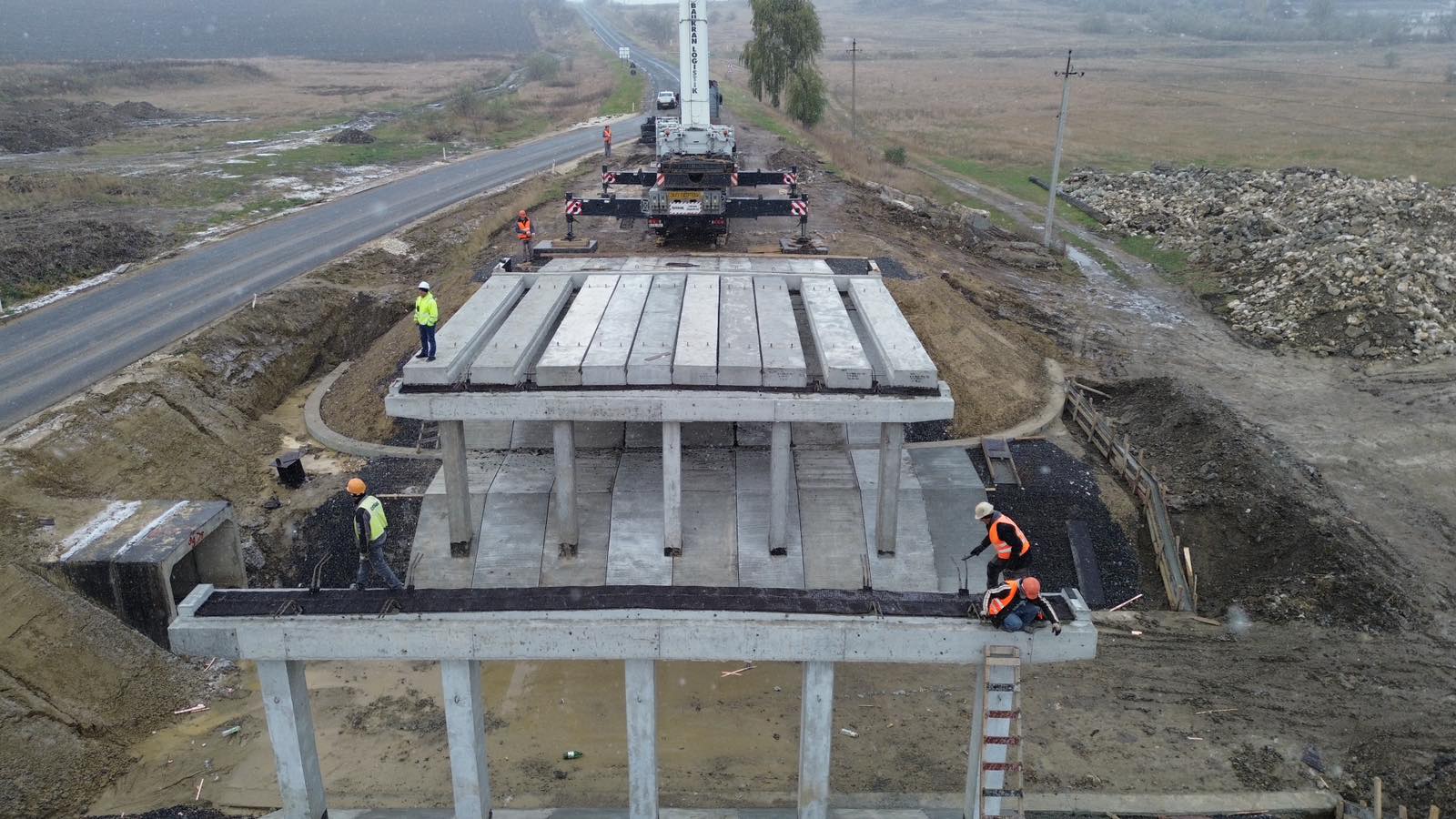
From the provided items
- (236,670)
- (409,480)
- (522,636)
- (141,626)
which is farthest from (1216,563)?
(141,626)

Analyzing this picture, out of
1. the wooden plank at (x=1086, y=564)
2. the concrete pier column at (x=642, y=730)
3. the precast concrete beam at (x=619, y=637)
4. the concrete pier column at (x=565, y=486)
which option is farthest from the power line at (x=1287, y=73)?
the concrete pier column at (x=642, y=730)

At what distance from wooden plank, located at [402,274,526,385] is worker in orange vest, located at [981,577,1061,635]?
7438 millimetres

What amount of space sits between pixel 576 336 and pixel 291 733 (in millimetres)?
6389

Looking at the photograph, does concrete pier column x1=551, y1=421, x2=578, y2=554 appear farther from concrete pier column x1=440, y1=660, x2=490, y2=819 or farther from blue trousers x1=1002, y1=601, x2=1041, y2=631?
blue trousers x1=1002, y1=601, x2=1041, y2=631

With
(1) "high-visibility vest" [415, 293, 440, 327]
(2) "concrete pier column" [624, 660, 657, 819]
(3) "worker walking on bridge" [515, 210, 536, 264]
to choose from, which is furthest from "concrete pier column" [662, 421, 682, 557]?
(3) "worker walking on bridge" [515, 210, 536, 264]

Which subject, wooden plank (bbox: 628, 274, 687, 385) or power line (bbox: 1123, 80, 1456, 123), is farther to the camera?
power line (bbox: 1123, 80, 1456, 123)

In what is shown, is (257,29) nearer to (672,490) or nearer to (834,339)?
(834,339)

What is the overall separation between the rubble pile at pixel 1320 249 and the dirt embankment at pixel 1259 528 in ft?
24.5

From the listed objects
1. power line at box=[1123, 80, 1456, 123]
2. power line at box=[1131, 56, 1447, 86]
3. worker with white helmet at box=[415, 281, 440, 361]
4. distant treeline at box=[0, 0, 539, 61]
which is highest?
distant treeline at box=[0, 0, 539, 61]

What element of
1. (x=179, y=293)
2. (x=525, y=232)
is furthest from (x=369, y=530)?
(x=179, y=293)

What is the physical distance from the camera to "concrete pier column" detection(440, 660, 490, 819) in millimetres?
8906

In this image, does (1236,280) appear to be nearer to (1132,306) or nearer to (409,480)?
(1132,306)

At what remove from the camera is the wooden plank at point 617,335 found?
475 inches

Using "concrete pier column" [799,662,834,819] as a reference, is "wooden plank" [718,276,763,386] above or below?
above
